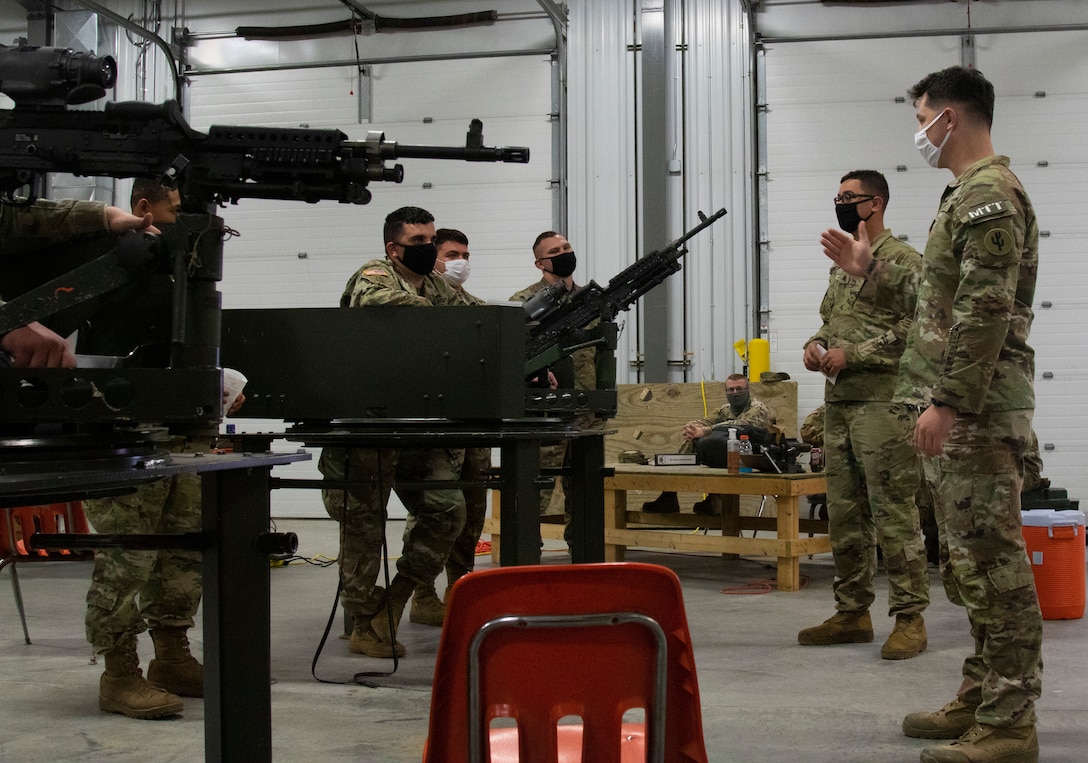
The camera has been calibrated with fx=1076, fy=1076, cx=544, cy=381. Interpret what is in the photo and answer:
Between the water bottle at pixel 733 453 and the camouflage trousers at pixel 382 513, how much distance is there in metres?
2.08

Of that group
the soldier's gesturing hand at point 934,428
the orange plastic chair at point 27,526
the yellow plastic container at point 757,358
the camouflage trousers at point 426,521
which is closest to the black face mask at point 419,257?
the camouflage trousers at point 426,521

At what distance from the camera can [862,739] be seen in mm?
3117

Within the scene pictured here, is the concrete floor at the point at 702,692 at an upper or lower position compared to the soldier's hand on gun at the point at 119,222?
lower

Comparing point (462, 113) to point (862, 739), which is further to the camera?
point (462, 113)

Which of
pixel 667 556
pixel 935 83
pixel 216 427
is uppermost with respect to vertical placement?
pixel 935 83

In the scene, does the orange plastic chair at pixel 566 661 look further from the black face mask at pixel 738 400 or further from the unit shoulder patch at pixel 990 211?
the black face mask at pixel 738 400

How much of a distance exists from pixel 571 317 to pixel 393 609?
1553 mm

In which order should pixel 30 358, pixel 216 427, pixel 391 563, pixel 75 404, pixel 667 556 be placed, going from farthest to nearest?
pixel 667 556 < pixel 391 563 < pixel 216 427 < pixel 30 358 < pixel 75 404

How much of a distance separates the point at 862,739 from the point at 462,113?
8063 millimetres

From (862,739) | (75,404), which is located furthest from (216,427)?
(862,739)

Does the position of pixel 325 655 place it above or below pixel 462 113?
below

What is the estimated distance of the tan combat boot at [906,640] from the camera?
4148mm

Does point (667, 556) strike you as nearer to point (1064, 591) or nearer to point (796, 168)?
point (1064, 591)

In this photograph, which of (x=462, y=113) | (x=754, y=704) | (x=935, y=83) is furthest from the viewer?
(x=462, y=113)
